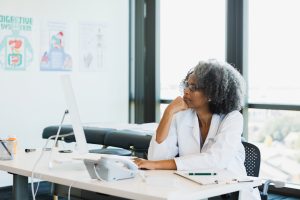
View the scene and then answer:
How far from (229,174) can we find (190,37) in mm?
3182

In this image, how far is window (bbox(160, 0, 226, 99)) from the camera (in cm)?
474

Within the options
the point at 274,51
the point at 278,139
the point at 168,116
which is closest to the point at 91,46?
the point at 274,51

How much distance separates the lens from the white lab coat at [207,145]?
2.09 meters

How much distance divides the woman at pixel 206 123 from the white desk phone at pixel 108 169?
23cm

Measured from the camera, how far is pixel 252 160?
7.43 ft

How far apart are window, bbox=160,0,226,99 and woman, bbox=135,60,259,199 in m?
2.37

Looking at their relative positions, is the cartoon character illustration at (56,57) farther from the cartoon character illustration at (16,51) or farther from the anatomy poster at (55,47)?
the cartoon character illustration at (16,51)

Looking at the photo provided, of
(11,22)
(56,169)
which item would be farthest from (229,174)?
(11,22)

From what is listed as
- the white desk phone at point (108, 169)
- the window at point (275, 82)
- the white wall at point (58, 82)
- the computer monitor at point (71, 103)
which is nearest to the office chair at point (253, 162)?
the white desk phone at point (108, 169)

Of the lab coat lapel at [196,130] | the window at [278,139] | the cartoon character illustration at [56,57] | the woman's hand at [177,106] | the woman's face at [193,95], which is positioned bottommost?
the window at [278,139]

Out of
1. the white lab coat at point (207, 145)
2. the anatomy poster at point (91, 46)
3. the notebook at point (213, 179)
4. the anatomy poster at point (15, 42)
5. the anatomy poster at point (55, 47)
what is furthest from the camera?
the anatomy poster at point (91, 46)

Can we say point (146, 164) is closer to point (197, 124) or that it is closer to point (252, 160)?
point (197, 124)

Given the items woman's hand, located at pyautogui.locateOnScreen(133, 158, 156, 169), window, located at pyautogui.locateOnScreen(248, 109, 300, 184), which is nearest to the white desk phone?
woman's hand, located at pyautogui.locateOnScreen(133, 158, 156, 169)

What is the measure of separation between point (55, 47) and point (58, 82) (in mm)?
360
